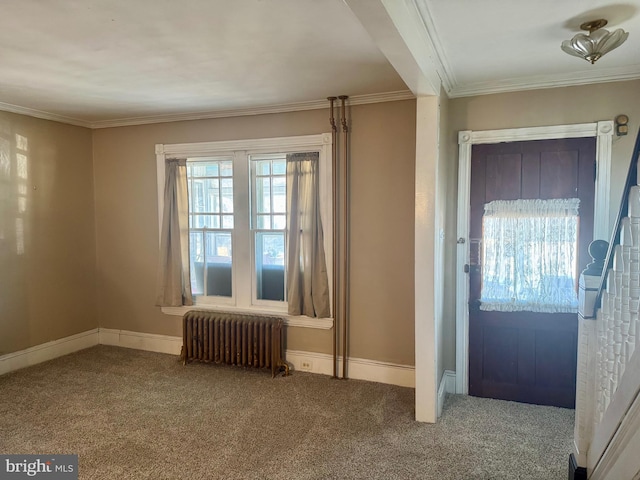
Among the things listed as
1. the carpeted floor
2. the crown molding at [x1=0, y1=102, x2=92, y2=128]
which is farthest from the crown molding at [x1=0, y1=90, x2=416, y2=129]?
the carpeted floor

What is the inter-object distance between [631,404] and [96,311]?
5066 mm

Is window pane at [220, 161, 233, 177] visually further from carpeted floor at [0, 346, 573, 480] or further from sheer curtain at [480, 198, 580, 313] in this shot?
sheer curtain at [480, 198, 580, 313]

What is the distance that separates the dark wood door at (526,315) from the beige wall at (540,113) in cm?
15

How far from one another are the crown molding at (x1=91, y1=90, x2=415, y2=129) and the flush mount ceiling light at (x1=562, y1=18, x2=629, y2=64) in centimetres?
137

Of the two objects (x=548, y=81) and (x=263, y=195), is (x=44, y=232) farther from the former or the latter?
(x=548, y=81)

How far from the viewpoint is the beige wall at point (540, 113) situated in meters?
3.03

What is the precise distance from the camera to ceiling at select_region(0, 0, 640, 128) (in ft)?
6.85

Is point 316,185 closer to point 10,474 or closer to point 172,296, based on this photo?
point 172,296

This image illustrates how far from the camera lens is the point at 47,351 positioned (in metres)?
4.40

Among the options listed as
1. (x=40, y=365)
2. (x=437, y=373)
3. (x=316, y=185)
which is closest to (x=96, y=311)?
(x=40, y=365)

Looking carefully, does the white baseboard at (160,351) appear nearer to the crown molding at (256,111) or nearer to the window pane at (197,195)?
the window pane at (197,195)

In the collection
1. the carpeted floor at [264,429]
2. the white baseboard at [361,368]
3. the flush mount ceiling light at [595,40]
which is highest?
the flush mount ceiling light at [595,40]

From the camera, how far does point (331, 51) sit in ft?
8.61

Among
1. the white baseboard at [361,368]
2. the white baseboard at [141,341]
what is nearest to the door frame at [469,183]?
the white baseboard at [361,368]
